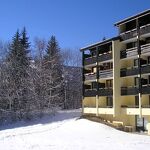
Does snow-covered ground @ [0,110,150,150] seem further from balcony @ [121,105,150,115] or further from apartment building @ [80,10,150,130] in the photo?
apartment building @ [80,10,150,130]

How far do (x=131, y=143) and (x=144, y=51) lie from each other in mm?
15006

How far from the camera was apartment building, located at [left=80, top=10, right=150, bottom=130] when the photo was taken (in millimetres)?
42812

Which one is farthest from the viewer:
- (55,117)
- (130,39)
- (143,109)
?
(55,117)

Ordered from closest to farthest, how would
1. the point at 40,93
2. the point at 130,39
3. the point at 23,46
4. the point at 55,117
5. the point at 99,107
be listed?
the point at 130,39 < the point at 99,107 < the point at 55,117 < the point at 40,93 < the point at 23,46

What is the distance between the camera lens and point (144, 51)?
4250cm

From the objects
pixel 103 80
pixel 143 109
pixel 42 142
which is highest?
pixel 103 80

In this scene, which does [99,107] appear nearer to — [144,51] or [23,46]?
[144,51]

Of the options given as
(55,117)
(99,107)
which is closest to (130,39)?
(99,107)

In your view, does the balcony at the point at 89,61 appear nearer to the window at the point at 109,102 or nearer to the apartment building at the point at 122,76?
the apartment building at the point at 122,76

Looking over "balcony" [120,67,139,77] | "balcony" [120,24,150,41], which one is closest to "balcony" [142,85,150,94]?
"balcony" [120,67,139,77]

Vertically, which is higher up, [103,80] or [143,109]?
[103,80]

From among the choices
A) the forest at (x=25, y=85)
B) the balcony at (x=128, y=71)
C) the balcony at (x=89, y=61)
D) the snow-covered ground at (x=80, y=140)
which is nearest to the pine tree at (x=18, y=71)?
the forest at (x=25, y=85)

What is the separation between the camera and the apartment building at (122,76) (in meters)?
42.8

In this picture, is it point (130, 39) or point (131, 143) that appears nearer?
point (131, 143)
